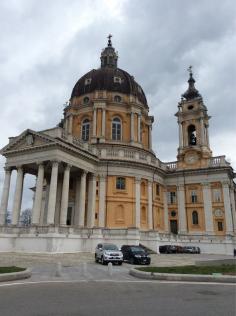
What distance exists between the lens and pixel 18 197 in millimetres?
34688

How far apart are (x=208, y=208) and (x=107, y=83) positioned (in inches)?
920

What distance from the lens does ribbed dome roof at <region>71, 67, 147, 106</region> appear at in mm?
48656

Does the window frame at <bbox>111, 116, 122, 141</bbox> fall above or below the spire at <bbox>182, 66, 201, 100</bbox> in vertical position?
below

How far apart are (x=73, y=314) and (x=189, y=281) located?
7583 mm

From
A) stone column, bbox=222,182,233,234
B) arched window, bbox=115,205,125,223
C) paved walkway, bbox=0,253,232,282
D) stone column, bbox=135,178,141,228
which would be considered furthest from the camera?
stone column, bbox=222,182,233,234

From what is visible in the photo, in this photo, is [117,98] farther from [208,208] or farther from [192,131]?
[208,208]

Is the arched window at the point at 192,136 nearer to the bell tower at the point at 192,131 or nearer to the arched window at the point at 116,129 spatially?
the bell tower at the point at 192,131

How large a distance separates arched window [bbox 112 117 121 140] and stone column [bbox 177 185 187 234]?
11596 mm

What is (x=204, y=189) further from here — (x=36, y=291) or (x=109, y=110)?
(x=36, y=291)

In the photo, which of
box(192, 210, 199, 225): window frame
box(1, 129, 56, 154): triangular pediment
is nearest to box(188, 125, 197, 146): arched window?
box(192, 210, 199, 225): window frame

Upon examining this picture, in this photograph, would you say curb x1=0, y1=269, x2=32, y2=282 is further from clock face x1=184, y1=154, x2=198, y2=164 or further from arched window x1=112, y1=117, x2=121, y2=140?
clock face x1=184, y1=154, x2=198, y2=164

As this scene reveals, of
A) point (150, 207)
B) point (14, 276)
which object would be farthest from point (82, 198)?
point (14, 276)

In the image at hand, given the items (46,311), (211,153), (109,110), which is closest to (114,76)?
(109,110)

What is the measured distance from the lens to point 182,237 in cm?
4209
